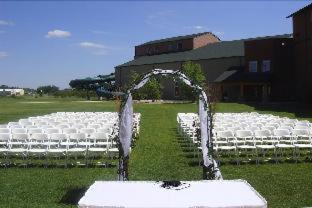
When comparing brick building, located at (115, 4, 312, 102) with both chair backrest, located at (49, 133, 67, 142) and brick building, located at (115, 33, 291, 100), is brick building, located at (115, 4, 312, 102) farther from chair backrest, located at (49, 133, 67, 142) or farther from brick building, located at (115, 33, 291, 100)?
chair backrest, located at (49, 133, 67, 142)

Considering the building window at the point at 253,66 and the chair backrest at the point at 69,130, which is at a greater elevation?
the building window at the point at 253,66

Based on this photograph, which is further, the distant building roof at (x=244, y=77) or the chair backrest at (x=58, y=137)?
the distant building roof at (x=244, y=77)

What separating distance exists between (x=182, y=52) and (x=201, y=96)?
2502 inches

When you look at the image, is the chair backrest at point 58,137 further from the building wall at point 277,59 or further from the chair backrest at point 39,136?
the building wall at point 277,59

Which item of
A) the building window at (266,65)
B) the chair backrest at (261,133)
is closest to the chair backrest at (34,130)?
the chair backrest at (261,133)

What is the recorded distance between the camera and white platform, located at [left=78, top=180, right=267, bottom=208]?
6.79 meters

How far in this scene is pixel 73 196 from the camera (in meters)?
9.77

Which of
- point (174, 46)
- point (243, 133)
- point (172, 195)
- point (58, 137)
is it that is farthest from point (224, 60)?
point (172, 195)

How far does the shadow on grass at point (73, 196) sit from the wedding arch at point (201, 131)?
0.98 meters

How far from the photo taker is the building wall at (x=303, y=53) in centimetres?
4578

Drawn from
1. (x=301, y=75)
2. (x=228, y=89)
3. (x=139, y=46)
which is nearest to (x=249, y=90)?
(x=228, y=89)

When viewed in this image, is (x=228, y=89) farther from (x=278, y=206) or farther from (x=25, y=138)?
(x=278, y=206)

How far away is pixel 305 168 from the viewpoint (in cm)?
1279

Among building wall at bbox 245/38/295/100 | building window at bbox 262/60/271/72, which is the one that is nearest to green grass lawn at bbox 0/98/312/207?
building wall at bbox 245/38/295/100
